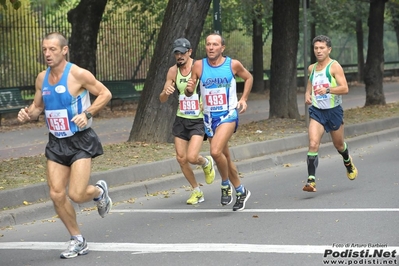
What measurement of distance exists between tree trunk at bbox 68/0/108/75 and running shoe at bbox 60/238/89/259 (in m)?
16.6

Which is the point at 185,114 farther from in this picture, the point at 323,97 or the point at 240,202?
the point at 323,97

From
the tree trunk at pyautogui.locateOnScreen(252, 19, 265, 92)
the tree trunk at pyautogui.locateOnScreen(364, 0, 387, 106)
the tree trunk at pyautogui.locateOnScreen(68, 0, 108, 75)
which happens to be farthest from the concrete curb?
the tree trunk at pyautogui.locateOnScreen(252, 19, 265, 92)

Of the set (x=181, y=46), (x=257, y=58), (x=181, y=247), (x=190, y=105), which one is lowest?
(x=257, y=58)

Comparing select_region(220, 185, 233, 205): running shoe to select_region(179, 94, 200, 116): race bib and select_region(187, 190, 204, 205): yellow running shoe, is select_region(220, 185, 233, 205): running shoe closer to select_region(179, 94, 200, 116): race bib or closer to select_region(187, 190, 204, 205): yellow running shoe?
select_region(187, 190, 204, 205): yellow running shoe

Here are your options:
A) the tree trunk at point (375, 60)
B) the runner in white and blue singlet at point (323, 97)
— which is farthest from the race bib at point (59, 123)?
the tree trunk at point (375, 60)

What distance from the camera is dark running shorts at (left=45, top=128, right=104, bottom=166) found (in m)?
7.72

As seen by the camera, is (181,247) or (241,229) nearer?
(181,247)

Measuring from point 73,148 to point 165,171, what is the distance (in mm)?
4895

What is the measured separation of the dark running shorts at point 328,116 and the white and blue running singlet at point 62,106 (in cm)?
406

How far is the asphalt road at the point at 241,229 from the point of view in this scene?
7238 mm

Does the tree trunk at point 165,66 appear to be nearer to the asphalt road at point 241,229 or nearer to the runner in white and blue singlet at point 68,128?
the asphalt road at point 241,229

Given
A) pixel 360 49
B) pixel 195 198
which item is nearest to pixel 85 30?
pixel 195 198

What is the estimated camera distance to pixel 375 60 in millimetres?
23922

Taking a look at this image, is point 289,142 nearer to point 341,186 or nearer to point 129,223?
point 341,186
